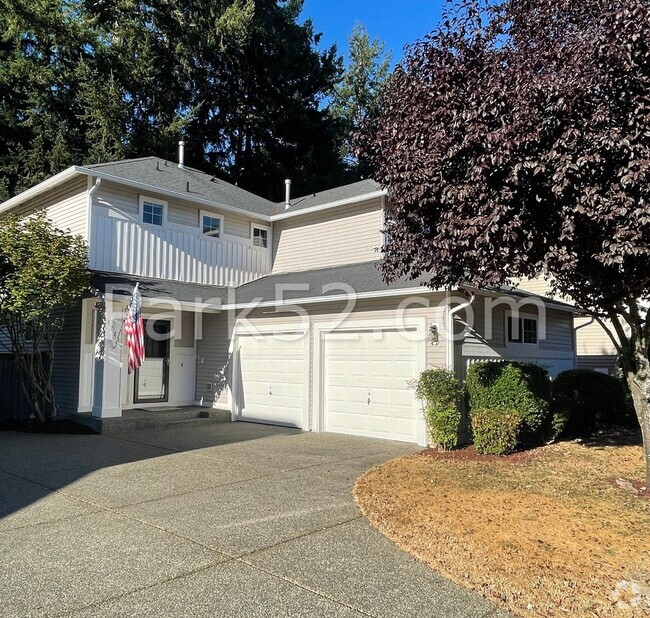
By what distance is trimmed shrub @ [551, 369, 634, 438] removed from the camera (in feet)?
31.3

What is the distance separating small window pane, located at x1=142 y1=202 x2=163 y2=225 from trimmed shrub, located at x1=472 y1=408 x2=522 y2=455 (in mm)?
8619

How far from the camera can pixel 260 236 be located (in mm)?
15250

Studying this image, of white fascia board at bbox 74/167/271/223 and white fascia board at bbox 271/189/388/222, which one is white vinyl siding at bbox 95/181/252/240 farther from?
white fascia board at bbox 271/189/388/222

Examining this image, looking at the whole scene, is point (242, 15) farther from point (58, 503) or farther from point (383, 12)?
point (58, 503)

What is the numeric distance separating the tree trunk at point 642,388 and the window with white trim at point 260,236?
34.3 ft

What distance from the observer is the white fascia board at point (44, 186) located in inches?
467

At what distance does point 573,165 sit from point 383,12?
1783 centimetres

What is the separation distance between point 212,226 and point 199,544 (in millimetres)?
10521

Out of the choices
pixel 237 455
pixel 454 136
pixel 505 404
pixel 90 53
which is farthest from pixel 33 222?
pixel 90 53

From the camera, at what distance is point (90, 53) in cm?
2231

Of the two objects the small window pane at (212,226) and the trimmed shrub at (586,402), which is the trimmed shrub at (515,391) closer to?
the trimmed shrub at (586,402)

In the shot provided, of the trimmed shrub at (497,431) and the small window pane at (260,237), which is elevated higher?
the small window pane at (260,237)

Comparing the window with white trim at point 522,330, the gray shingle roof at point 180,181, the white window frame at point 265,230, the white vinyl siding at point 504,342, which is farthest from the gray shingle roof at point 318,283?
the window with white trim at point 522,330

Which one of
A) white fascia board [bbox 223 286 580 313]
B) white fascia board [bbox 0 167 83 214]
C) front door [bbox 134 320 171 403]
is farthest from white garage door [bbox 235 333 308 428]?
white fascia board [bbox 0 167 83 214]
